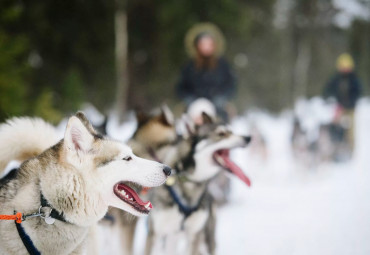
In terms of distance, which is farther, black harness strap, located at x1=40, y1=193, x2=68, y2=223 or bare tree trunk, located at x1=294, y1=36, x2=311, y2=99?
bare tree trunk, located at x1=294, y1=36, x2=311, y2=99

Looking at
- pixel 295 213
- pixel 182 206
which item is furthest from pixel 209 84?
pixel 182 206

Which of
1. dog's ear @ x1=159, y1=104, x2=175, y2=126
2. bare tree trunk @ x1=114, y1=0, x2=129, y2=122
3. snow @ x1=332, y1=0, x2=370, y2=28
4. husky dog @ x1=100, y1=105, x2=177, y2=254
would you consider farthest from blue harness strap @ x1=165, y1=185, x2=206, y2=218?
snow @ x1=332, y1=0, x2=370, y2=28

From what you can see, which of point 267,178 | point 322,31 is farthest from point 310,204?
point 322,31

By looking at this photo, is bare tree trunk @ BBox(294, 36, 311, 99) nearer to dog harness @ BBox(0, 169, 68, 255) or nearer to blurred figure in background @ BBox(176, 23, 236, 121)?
blurred figure in background @ BBox(176, 23, 236, 121)

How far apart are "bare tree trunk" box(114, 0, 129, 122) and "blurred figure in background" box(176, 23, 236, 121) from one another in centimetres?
658

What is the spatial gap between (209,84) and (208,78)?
8cm

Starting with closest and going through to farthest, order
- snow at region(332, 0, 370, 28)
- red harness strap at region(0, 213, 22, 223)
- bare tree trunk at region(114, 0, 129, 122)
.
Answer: red harness strap at region(0, 213, 22, 223) → bare tree trunk at region(114, 0, 129, 122) → snow at region(332, 0, 370, 28)

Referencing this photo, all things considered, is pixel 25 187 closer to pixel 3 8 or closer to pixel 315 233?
pixel 315 233

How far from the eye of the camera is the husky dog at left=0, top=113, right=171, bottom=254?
1.63m

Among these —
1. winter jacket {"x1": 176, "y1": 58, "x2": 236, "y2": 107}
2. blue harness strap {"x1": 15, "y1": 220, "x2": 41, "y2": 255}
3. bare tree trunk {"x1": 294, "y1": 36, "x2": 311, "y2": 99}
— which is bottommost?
blue harness strap {"x1": 15, "y1": 220, "x2": 41, "y2": 255}

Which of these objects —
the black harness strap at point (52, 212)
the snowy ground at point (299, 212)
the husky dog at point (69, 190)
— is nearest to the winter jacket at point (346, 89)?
the snowy ground at point (299, 212)

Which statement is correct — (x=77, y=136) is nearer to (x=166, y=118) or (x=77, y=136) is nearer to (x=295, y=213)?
(x=166, y=118)

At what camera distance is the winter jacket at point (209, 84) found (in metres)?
4.48

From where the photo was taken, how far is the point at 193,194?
2.75 meters
